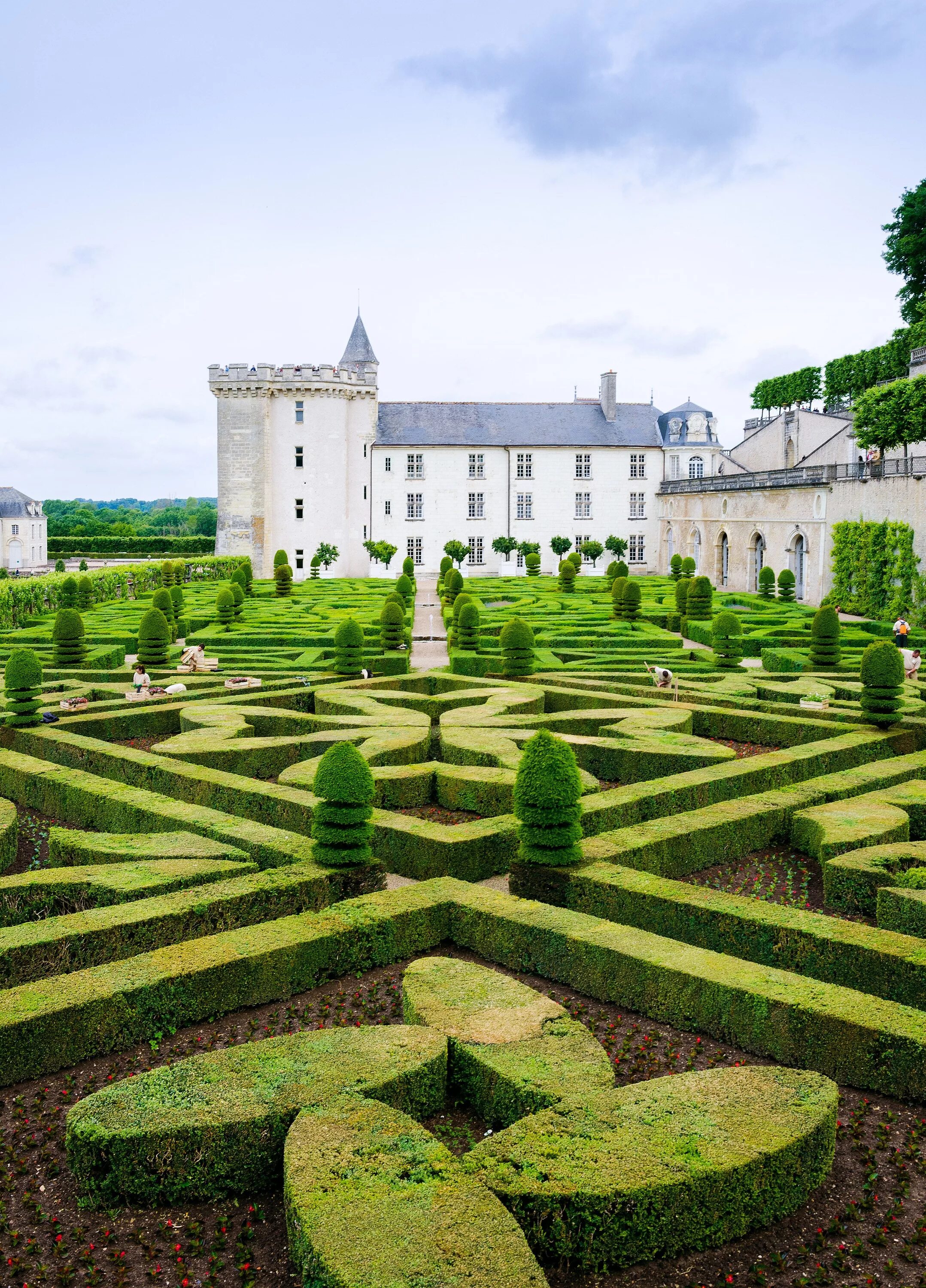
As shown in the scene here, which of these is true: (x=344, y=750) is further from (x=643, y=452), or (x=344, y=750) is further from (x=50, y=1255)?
(x=643, y=452)

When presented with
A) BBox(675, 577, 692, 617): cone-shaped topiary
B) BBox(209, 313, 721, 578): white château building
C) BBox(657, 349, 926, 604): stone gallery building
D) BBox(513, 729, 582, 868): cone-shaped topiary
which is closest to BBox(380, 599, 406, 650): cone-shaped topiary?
BBox(675, 577, 692, 617): cone-shaped topiary

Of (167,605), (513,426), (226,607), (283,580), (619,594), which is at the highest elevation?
(513,426)

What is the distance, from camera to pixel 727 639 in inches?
840

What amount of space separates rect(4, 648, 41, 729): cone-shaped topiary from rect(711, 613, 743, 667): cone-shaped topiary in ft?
41.1

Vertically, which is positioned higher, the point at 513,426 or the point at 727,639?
the point at 513,426

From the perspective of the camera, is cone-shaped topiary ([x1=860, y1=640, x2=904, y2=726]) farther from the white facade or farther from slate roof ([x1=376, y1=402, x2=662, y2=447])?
the white facade

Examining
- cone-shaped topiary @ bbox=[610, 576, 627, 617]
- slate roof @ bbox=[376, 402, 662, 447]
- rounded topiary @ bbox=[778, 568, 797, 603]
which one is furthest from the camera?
slate roof @ bbox=[376, 402, 662, 447]

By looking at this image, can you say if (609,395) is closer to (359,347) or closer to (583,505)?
(583,505)

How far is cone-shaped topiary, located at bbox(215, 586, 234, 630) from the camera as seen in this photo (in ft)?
96.1

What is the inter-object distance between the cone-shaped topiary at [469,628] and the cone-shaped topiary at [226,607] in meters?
9.08

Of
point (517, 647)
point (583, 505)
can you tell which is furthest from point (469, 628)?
point (583, 505)

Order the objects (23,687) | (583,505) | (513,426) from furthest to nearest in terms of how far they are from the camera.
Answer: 1. (513,426)
2. (583,505)
3. (23,687)

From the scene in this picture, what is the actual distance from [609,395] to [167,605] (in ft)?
122

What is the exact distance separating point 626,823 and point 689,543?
44.8 m
